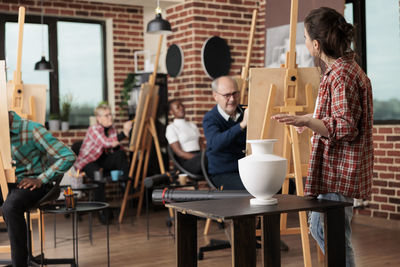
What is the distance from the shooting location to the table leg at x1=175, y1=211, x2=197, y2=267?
2431 mm

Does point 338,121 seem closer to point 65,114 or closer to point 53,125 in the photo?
point 53,125

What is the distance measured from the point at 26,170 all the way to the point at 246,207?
2115 mm

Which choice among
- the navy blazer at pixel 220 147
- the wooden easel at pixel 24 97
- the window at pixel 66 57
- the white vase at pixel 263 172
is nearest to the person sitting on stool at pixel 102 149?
the window at pixel 66 57

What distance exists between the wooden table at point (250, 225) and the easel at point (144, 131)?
360 cm

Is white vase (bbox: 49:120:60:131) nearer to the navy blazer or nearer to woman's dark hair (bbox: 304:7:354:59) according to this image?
the navy blazer

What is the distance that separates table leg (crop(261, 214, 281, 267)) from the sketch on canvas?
315cm

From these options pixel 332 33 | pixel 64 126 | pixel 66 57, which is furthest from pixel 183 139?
pixel 332 33

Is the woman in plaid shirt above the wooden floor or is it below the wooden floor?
above

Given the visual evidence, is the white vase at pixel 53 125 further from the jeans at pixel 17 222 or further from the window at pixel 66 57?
the jeans at pixel 17 222

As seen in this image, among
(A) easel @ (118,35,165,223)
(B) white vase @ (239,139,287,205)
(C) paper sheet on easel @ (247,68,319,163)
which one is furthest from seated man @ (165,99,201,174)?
(B) white vase @ (239,139,287,205)

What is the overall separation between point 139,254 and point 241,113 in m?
1.38

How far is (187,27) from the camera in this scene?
629 cm

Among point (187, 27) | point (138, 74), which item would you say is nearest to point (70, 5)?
point (138, 74)

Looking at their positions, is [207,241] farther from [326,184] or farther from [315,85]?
[326,184]
